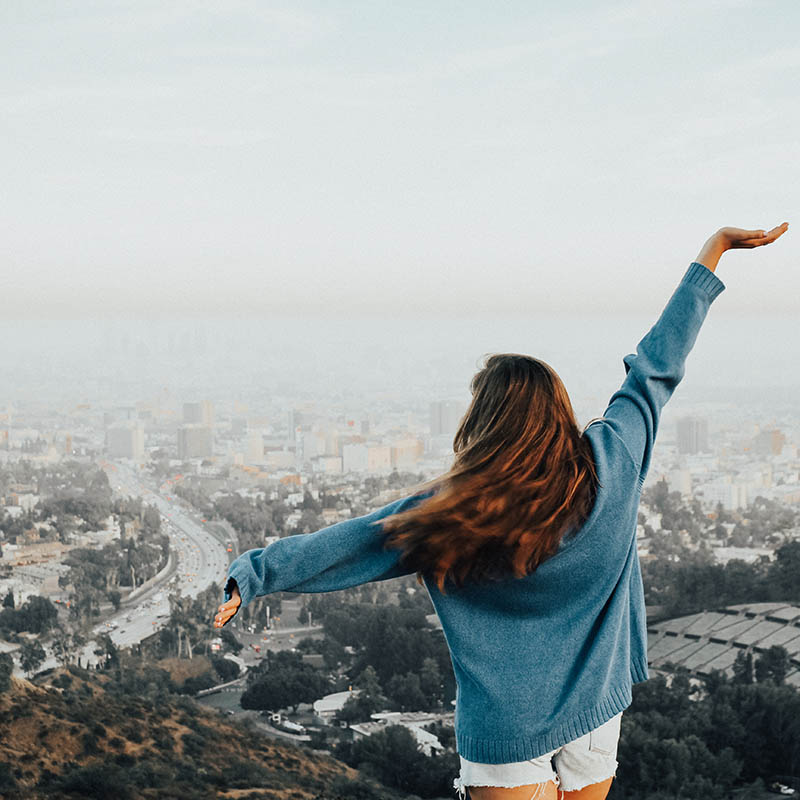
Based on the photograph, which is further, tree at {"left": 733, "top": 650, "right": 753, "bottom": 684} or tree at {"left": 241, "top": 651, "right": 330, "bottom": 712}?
tree at {"left": 241, "top": 651, "right": 330, "bottom": 712}

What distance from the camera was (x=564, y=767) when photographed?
892 mm

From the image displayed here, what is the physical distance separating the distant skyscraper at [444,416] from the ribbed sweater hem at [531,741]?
71.2 feet

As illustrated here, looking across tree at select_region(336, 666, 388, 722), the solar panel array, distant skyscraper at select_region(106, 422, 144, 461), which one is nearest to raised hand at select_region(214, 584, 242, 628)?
tree at select_region(336, 666, 388, 722)

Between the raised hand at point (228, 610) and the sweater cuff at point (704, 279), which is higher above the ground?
the sweater cuff at point (704, 279)

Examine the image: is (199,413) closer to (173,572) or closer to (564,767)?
(173,572)

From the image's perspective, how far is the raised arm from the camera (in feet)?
3.02

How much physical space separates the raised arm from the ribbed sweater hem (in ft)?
0.72

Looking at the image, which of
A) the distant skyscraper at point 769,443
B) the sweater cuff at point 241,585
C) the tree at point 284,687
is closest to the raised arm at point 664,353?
the sweater cuff at point 241,585

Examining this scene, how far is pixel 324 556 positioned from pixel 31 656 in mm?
14041

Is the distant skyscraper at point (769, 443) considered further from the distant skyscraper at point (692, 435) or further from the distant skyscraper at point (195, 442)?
the distant skyscraper at point (195, 442)

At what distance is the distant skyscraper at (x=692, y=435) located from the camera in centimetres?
2578

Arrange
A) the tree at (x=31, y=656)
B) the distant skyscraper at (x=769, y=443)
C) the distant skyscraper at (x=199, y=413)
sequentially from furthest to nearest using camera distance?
the distant skyscraper at (x=199, y=413) → the distant skyscraper at (x=769, y=443) → the tree at (x=31, y=656)

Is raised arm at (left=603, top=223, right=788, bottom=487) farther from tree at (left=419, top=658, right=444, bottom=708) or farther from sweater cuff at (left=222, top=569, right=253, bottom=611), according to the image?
tree at (left=419, top=658, right=444, bottom=708)

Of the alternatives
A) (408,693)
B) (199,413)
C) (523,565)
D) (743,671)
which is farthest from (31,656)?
(199,413)
